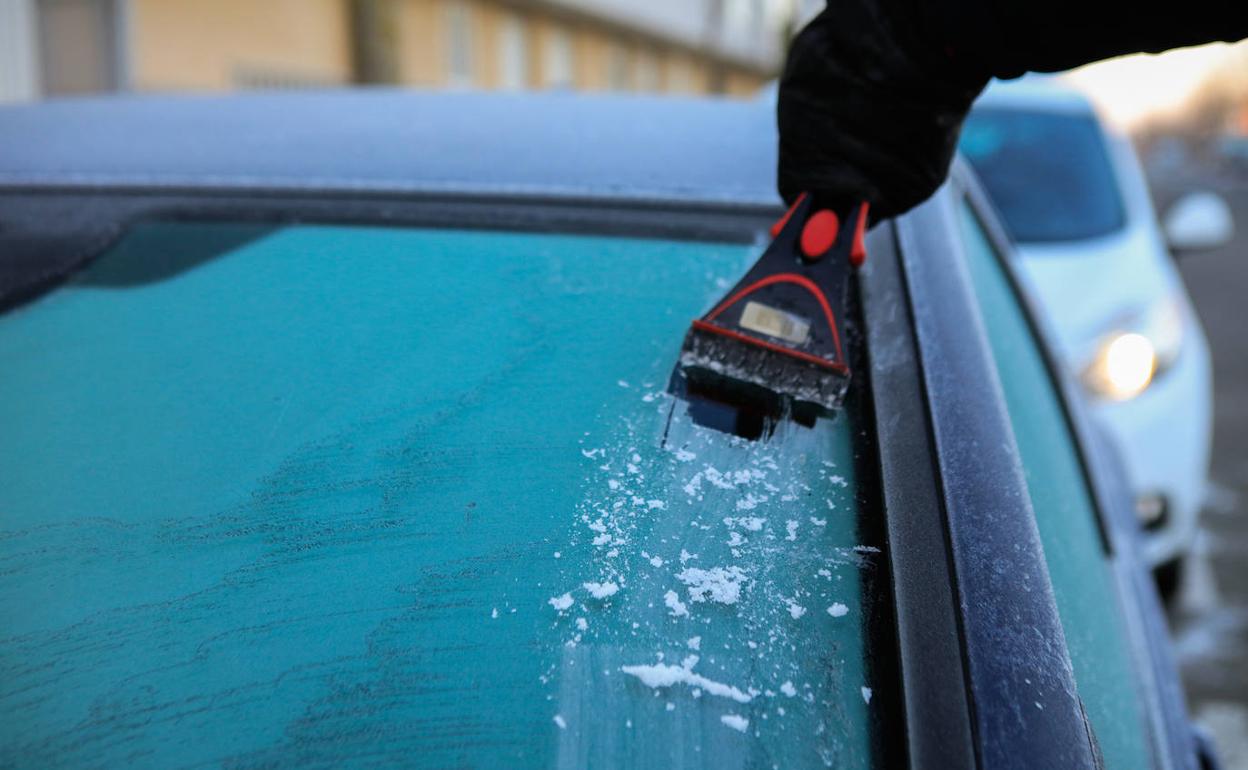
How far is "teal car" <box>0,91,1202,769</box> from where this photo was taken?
0.78 m

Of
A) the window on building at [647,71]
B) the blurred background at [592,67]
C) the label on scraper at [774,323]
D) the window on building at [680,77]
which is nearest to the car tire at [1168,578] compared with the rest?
the blurred background at [592,67]

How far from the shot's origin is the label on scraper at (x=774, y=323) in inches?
41.3

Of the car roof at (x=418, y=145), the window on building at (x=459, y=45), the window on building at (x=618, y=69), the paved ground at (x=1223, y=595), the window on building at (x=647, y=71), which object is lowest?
the paved ground at (x=1223, y=595)

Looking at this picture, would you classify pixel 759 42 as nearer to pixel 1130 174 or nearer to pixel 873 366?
pixel 1130 174

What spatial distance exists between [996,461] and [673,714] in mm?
392

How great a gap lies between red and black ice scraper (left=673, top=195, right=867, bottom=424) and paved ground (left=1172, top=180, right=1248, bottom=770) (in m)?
2.52

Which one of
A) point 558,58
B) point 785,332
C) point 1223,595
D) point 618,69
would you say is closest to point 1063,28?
point 785,332

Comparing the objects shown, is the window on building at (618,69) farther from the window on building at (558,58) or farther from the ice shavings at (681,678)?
the ice shavings at (681,678)

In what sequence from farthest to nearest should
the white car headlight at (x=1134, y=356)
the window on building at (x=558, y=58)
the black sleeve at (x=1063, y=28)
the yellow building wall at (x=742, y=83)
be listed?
the yellow building wall at (x=742, y=83) < the window on building at (x=558, y=58) < the white car headlight at (x=1134, y=356) < the black sleeve at (x=1063, y=28)

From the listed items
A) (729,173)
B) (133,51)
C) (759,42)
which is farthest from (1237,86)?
(729,173)

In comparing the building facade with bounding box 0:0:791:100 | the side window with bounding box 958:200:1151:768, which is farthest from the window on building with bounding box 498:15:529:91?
the side window with bounding box 958:200:1151:768

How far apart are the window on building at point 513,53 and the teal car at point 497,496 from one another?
587 inches

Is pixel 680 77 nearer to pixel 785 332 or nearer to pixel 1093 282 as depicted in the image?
pixel 1093 282

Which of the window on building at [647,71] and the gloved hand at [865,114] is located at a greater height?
the window on building at [647,71]
